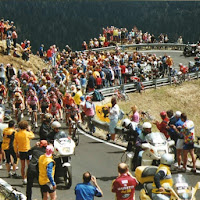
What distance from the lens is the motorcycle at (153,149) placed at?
41.2 ft

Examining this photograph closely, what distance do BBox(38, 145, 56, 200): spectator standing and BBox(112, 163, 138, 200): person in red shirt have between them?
1.58 meters

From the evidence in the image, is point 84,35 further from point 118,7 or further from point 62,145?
point 62,145

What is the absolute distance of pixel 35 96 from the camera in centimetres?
1983

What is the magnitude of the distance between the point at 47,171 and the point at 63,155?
1854 mm

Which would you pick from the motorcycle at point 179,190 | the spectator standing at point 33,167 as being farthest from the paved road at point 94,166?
the motorcycle at point 179,190

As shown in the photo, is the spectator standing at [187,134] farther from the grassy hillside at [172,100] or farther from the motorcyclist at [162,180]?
the grassy hillside at [172,100]

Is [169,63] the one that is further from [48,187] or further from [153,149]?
[48,187]

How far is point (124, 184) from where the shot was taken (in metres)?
9.99

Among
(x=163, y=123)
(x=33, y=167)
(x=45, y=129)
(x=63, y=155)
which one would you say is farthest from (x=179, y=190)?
(x=163, y=123)

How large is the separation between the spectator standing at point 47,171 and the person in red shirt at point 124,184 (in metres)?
1.58

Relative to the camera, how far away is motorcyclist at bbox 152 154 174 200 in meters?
9.88

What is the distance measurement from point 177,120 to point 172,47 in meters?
35.1

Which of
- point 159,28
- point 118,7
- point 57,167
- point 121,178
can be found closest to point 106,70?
point 57,167

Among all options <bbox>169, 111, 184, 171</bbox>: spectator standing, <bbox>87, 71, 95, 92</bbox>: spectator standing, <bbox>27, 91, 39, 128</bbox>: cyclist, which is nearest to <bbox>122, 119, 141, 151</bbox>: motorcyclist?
<bbox>169, 111, 184, 171</bbox>: spectator standing
